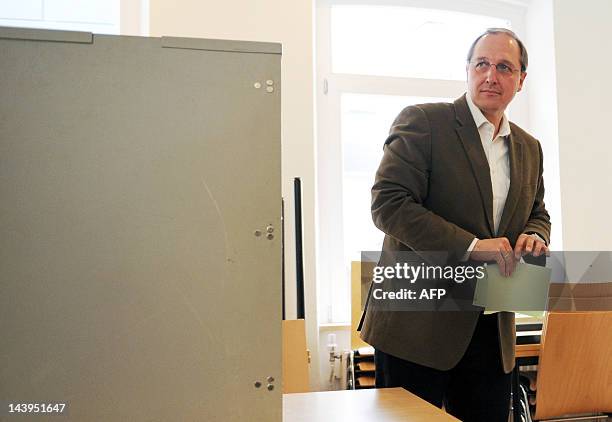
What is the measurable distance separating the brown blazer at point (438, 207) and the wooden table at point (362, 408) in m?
0.17

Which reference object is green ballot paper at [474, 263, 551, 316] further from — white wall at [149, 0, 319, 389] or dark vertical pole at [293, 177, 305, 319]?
white wall at [149, 0, 319, 389]

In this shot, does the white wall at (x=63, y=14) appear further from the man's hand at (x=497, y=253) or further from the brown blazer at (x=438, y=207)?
the man's hand at (x=497, y=253)

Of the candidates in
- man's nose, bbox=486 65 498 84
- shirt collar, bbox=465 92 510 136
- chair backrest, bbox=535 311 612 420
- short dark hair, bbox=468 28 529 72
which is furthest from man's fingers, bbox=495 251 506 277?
chair backrest, bbox=535 311 612 420

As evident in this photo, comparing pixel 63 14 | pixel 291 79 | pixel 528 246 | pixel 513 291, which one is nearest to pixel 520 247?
pixel 528 246

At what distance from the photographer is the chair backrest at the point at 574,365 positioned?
204 centimetres

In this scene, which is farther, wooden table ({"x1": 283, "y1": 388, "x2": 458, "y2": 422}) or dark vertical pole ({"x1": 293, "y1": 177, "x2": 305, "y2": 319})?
dark vertical pole ({"x1": 293, "y1": 177, "x2": 305, "y2": 319})

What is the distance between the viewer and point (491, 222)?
143cm

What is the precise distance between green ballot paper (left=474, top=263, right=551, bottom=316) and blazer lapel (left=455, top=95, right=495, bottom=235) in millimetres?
232

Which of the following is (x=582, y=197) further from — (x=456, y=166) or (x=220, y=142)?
(x=220, y=142)

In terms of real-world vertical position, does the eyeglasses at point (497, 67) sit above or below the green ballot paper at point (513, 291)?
above

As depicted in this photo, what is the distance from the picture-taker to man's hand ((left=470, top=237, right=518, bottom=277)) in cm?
124

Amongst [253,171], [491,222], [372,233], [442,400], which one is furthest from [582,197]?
[253,171]

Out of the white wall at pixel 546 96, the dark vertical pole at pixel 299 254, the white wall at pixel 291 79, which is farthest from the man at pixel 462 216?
the white wall at pixel 546 96

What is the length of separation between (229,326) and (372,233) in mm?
2846
